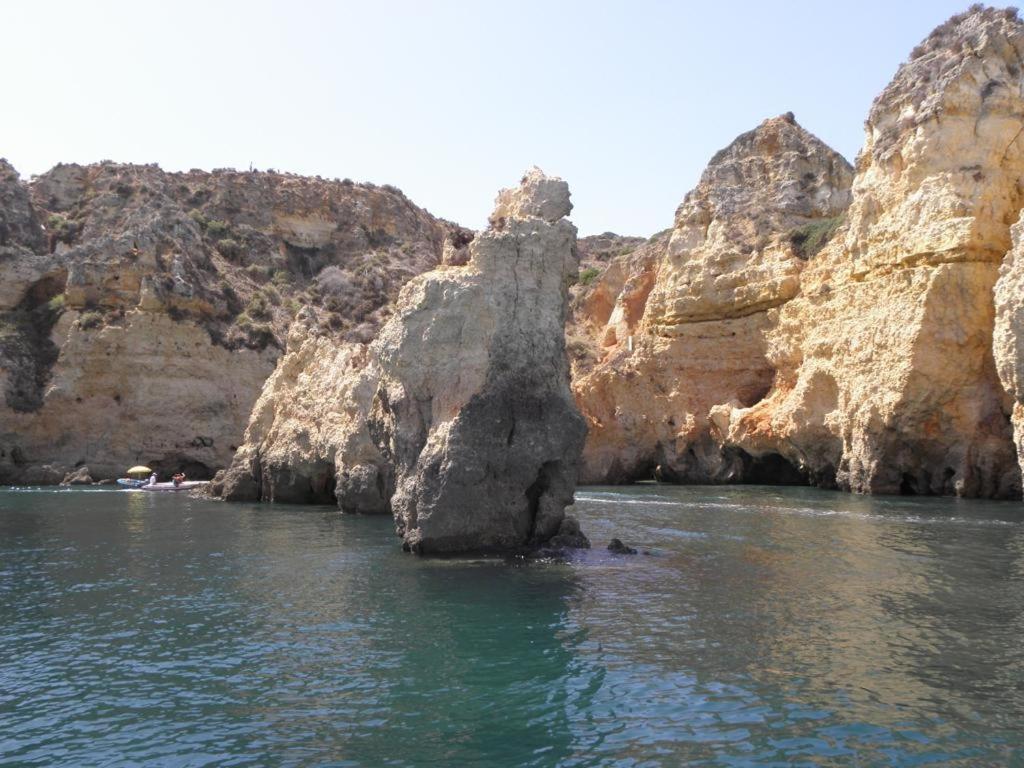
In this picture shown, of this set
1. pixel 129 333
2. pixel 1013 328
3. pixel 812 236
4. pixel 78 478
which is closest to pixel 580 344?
pixel 812 236

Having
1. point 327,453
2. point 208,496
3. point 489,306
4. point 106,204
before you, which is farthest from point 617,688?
point 106,204

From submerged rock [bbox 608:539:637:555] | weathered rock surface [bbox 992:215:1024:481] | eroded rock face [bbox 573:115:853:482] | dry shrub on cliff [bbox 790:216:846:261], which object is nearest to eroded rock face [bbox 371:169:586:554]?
submerged rock [bbox 608:539:637:555]

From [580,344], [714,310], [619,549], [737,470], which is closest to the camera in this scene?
[619,549]

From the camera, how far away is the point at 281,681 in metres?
10.6

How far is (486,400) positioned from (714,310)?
3067cm

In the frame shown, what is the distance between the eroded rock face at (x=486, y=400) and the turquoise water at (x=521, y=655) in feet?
3.96

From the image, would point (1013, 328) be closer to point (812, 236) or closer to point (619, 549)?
point (619, 549)

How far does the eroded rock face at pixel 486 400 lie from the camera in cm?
1847

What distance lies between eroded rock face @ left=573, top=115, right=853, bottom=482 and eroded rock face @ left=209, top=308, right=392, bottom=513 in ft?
57.9

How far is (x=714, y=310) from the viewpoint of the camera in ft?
154

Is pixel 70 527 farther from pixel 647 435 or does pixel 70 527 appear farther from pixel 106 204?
pixel 106 204

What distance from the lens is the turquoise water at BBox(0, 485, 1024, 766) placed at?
336 inches

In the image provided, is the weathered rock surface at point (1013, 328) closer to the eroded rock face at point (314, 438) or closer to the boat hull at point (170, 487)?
the eroded rock face at point (314, 438)

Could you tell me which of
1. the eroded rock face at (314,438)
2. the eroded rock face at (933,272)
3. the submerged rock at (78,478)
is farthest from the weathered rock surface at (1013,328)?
the submerged rock at (78,478)
